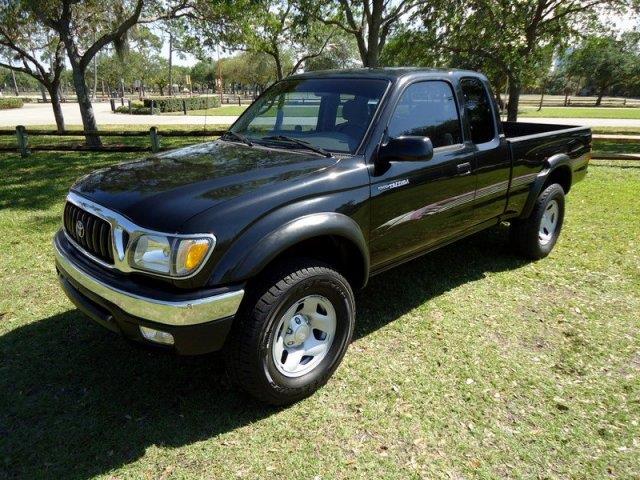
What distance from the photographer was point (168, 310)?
7.39 feet

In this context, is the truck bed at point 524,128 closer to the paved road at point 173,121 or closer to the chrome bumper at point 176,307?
the chrome bumper at point 176,307

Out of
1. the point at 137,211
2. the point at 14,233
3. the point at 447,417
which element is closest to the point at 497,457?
the point at 447,417

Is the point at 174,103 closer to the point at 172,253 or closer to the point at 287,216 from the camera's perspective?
the point at 287,216

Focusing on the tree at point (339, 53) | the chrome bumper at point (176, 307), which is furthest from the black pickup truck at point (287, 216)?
the tree at point (339, 53)

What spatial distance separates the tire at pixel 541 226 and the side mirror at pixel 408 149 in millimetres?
2419

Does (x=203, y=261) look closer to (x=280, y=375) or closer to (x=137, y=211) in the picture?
(x=137, y=211)

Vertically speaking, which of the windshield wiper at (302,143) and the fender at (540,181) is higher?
the windshield wiper at (302,143)

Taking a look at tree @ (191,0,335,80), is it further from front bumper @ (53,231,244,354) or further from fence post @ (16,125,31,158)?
front bumper @ (53,231,244,354)

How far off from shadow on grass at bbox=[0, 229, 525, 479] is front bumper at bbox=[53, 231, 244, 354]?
243 millimetres

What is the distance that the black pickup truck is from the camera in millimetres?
2334

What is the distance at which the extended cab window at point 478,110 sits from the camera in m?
3.94

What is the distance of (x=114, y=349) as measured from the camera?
11.0ft

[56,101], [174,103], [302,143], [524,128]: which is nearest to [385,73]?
[302,143]

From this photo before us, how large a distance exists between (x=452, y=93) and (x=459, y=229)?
43.1 inches
